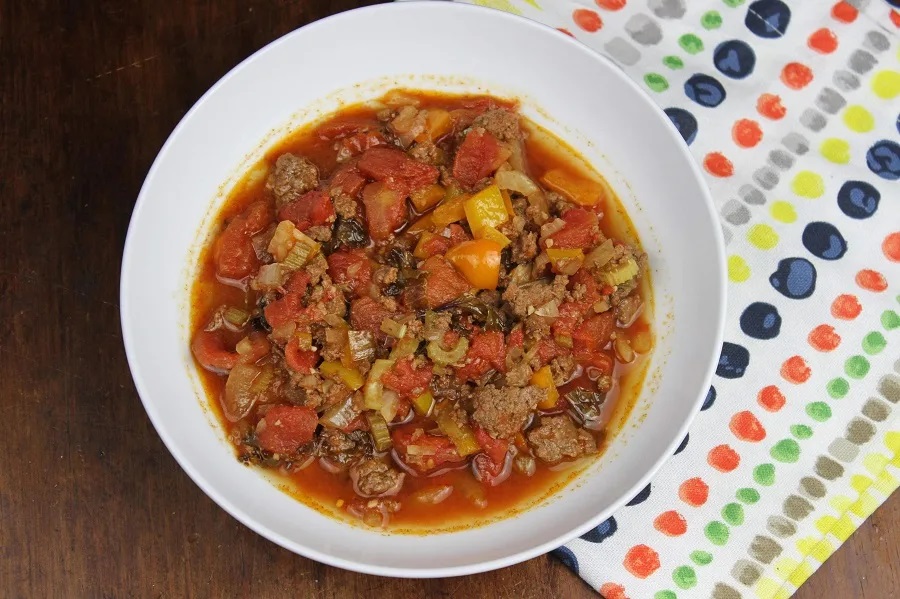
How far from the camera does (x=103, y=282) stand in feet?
18.9

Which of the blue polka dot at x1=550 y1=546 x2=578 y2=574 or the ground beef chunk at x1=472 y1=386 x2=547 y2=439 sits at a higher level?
the ground beef chunk at x1=472 y1=386 x2=547 y2=439

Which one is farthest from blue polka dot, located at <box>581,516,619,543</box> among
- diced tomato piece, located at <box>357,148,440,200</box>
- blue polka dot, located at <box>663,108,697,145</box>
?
blue polka dot, located at <box>663,108,697,145</box>

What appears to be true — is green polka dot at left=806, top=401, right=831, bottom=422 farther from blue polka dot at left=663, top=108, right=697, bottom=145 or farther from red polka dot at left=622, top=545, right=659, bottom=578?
blue polka dot at left=663, top=108, right=697, bottom=145

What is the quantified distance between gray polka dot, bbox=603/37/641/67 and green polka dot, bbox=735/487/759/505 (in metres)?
3.39

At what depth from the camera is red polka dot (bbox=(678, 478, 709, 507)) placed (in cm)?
560

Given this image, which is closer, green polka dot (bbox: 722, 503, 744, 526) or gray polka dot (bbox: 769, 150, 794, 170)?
green polka dot (bbox: 722, 503, 744, 526)

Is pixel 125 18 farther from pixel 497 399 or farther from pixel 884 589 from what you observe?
pixel 884 589

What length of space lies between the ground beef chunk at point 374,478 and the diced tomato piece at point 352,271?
118 centimetres

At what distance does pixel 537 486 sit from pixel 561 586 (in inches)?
36.2

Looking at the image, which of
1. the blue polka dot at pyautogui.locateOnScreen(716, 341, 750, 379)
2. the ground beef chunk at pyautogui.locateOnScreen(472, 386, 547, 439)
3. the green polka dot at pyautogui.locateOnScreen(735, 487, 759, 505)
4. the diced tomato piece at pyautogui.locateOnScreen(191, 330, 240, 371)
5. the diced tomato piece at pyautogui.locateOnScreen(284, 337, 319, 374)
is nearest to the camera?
the ground beef chunk at pyautogui.locateOnScreen(472, 386, 547, 439)

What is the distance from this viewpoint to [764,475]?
5.66 m

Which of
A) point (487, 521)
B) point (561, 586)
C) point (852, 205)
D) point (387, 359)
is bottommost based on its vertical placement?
point (561, 586)

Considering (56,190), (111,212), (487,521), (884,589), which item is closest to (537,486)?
(487,521)

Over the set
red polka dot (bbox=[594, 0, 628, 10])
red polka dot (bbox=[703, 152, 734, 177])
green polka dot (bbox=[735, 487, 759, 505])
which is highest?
red polka dot (bbox=[594, 0, 628, 10])
